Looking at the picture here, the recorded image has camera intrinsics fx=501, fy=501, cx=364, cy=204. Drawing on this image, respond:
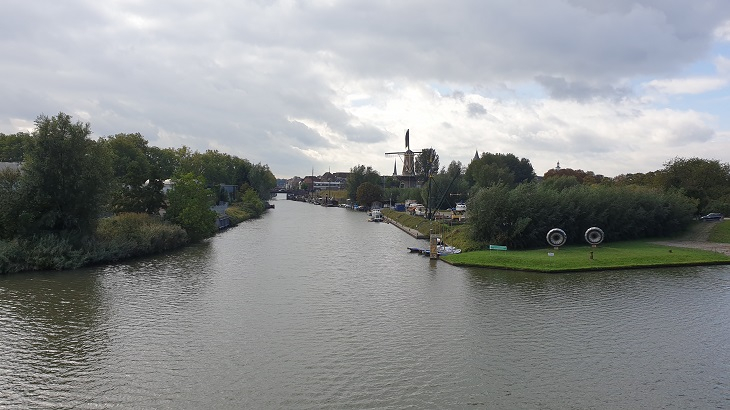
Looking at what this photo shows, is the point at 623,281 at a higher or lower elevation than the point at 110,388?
higher

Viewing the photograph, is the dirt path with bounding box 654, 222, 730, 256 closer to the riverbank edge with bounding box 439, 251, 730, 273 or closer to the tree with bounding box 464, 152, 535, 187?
the riverbank edge with bounding box 439, 251, 730, 273

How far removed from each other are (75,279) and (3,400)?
21.7 metres

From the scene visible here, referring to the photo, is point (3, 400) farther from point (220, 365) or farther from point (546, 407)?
point (546, 407)

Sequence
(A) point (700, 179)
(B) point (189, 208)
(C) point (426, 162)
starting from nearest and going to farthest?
(B) point (189, 208), (A) point (700, 179), (C) point (426, 162)

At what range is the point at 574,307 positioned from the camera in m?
29.5

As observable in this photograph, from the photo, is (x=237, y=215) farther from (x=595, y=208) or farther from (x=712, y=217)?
(x=712, y=217)

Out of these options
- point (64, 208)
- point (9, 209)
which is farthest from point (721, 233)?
point (9, 209)

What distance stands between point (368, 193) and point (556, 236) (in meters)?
101

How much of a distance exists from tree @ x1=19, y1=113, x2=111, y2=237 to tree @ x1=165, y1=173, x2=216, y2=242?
16.6 m

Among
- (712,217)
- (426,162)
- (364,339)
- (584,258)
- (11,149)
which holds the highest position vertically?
(426,162)

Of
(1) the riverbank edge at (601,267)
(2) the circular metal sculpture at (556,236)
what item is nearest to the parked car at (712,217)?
(1) the riverbank edge at (601,267)

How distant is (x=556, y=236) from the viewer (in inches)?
1912

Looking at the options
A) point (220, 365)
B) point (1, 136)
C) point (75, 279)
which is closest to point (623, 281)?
point (220, 365)

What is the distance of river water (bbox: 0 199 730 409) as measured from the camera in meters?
17.8
